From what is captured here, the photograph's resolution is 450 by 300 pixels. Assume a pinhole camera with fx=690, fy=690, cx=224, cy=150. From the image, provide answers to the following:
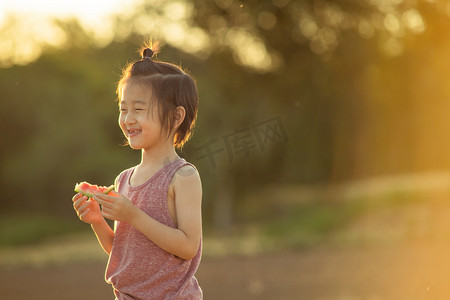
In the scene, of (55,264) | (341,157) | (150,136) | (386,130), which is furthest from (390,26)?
(150,136)

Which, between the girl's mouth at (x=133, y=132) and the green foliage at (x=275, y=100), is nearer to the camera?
the girl's mouth at (x=133, y=132)

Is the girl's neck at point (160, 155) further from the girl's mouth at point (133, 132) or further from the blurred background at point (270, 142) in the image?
the blurred background at point (270, 142)

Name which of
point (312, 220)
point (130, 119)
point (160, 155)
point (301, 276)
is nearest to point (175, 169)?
point (160, 155)

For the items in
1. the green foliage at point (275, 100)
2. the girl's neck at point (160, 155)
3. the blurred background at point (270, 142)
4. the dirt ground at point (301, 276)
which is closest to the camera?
the girl's neck at point (160, 155)

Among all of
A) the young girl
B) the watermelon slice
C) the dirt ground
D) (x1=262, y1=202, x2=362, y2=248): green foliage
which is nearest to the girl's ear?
the young girl

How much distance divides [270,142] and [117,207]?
39.9ft

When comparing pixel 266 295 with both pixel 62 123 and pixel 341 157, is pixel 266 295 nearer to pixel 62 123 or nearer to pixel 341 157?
pixel 341 157

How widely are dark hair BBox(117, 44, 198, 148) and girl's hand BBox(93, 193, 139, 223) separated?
0.30m

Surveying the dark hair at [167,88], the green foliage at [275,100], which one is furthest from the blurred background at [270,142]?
the dark hair at [167,88]

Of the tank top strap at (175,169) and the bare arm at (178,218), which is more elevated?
the tank top strap at (175,169)

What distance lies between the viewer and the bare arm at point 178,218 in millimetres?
1879

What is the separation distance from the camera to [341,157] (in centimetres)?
1422

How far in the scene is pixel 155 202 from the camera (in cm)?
200

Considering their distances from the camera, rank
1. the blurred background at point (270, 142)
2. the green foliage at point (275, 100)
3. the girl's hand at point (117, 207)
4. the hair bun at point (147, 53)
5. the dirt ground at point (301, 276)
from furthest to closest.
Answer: the green foliage at point (275, 100) → the blurred background at point (270, 142) → the dirt ground at point (301, 276) → the hair bun at point (147, 53) → the girl's hand at point (117, 207)
